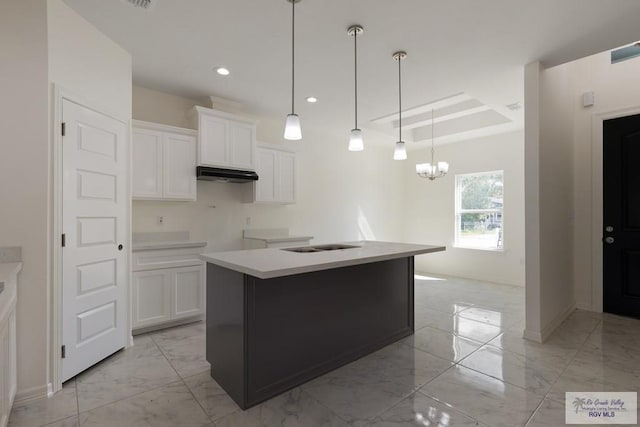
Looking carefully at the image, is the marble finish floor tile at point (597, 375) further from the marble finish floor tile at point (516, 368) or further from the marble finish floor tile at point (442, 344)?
the marble finish floor tile at point (442, 344)

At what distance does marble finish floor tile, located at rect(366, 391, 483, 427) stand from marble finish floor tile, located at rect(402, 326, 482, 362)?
75cm

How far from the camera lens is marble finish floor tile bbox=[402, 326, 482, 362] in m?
2.71

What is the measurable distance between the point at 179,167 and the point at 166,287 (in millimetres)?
1348

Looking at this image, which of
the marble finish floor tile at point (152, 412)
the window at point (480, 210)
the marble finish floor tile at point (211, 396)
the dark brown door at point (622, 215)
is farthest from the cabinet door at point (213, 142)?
the dark brown door at point (622, 215)

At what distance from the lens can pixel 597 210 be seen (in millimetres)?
3773

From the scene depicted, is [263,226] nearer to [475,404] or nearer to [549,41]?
[475,404]

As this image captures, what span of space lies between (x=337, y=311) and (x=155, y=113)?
123 inches

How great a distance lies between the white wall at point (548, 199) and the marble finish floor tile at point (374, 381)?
4.23ft

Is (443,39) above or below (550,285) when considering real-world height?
above

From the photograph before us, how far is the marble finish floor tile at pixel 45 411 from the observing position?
1823 millimetres

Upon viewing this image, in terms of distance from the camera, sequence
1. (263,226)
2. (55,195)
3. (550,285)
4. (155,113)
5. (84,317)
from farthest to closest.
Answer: (263,226) < (155,113) < (550,285) < (84,317) < (55,195)

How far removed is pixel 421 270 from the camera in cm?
661

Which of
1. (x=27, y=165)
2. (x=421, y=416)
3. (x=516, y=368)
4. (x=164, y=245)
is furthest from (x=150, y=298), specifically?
(x=516, y=368)

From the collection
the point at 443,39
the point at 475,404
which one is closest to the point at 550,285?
the point at 475,404
